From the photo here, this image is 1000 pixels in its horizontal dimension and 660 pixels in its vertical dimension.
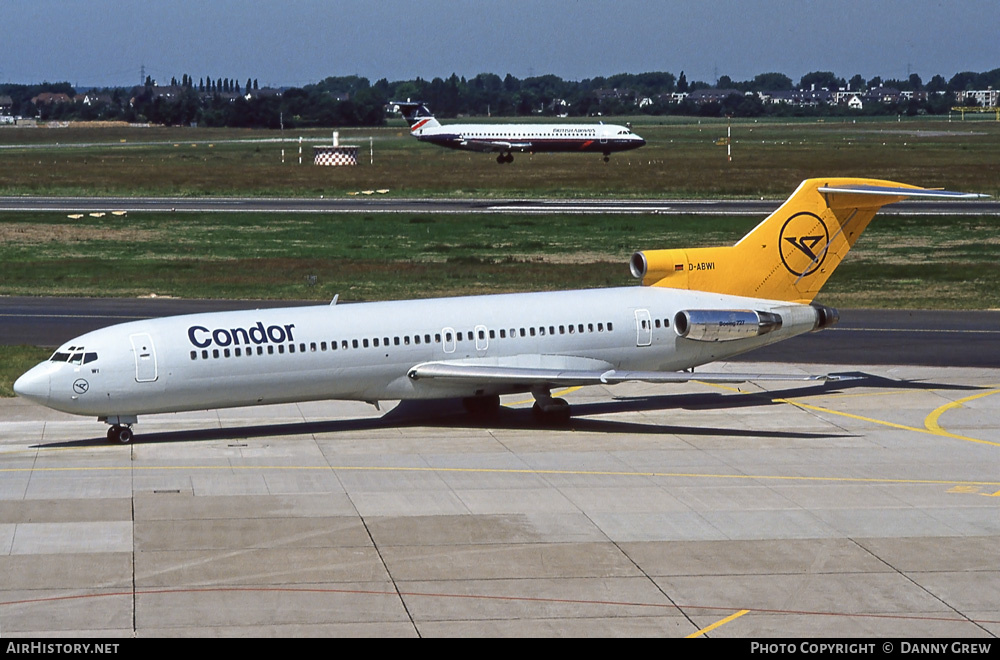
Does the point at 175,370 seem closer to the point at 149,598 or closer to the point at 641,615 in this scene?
the point at 149,598

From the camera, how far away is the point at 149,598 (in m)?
20.5

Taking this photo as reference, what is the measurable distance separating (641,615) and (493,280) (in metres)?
39.6

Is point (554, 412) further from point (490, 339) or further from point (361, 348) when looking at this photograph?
point (361, 348)

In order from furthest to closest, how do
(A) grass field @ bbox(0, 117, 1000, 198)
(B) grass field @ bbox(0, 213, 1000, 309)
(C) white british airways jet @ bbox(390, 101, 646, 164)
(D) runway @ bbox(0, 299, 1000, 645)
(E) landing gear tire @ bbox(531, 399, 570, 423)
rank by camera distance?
(C) white british airways jet @ bbox(390, 101, 646, 164), (A) grass field @ bbox(0, 117, 1000, 198), (B) grass field @ bbox(0, 213, 1000, 309), (E) landing gear tire @ bbox(531, 399, 570, 423), (D) runway @ bbox(0, 299, 1000, 645)

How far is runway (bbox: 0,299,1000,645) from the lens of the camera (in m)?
19.9

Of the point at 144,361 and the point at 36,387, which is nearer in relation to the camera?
the point at 36,387

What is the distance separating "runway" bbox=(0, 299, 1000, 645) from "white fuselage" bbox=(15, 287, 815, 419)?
4.23 feet

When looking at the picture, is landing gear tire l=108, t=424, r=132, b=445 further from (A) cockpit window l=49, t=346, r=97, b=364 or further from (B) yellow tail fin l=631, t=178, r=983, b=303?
(B) yellow tail fin l=631, t=178, r=983, b=303

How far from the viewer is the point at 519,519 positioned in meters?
25.2

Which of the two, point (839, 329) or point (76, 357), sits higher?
point (76, 357)

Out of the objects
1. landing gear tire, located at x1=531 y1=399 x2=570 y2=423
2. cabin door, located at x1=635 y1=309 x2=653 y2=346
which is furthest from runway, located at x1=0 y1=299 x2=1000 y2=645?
cabin door, located at x1=635 y1=309 x2=653 y2=346

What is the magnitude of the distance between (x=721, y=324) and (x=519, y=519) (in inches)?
488

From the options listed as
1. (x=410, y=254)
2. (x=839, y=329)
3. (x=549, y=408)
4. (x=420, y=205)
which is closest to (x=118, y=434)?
(x=549, y=408)

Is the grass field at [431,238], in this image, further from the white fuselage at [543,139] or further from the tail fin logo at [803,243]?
the tail fin logo at [803,243]
